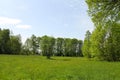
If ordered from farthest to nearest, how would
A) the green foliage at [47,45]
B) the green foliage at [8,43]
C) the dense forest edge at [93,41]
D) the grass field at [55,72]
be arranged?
the green foliage at [47,45]
the green foliage at [8,43]
the dense forest edge at [93,41]
the grass field at [55,72]

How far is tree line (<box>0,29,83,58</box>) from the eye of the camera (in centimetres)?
12177

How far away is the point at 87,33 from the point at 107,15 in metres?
84.7

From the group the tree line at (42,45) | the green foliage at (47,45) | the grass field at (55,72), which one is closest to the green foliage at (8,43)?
the tree line at (42,45)

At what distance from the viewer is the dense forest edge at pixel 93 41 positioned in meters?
21.3

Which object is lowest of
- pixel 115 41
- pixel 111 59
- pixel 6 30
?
Answer: pixel 111 59

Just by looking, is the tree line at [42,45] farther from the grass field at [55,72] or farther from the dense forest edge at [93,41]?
the grass field at [55,72]

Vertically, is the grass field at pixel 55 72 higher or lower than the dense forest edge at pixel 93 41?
lower

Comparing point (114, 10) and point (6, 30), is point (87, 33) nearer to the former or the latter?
point (6, 30)

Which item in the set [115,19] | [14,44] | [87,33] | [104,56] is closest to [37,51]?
[14,44]

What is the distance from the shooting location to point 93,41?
251ft

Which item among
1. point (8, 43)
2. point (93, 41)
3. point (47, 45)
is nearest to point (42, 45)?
point (47, 45)

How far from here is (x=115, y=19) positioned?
21562mm

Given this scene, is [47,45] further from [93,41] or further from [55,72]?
[55,72]

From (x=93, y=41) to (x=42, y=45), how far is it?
65605 mm
